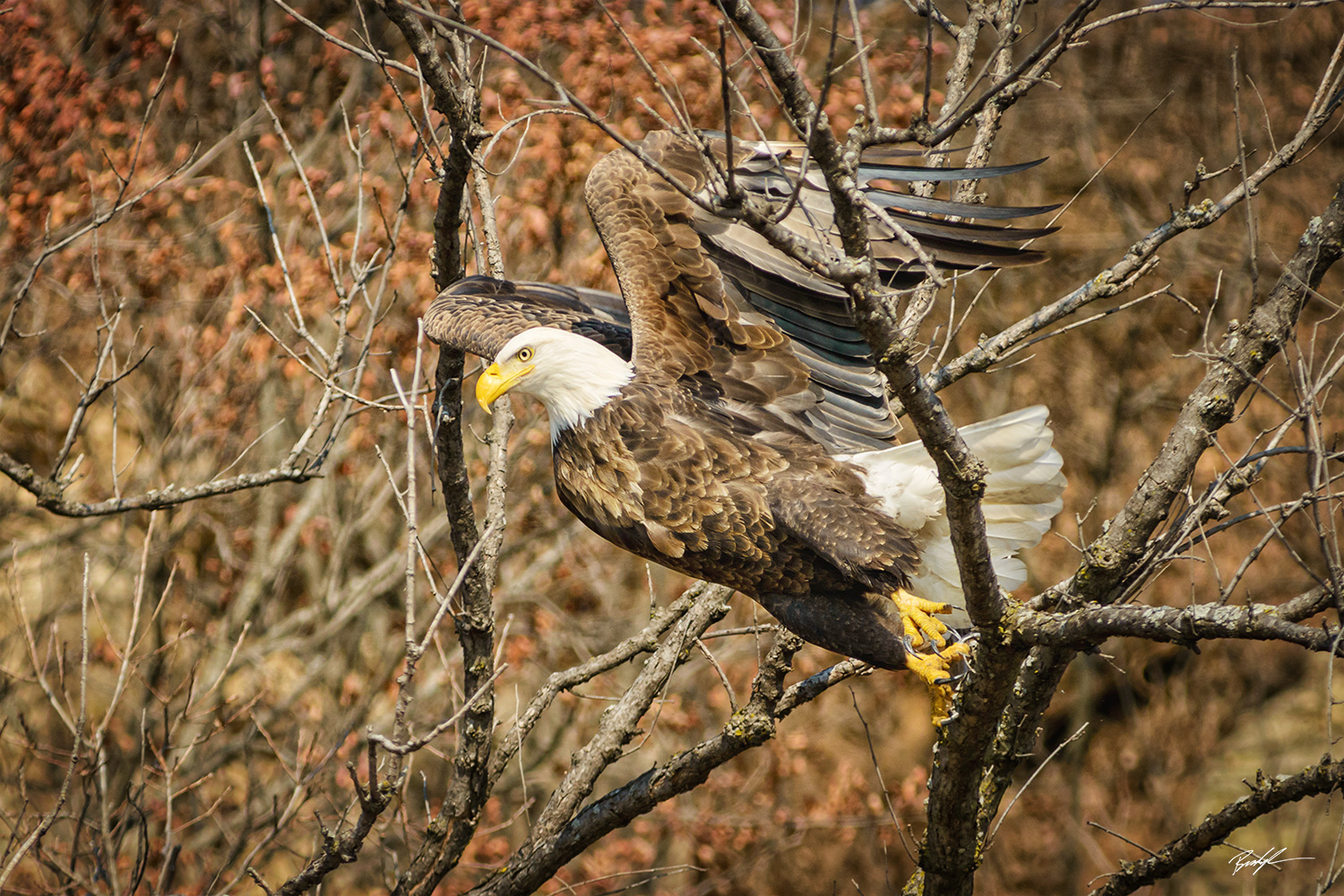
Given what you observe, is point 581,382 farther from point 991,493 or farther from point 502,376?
point 991,493

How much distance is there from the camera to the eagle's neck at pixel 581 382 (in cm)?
312

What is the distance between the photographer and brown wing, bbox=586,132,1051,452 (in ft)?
10.6

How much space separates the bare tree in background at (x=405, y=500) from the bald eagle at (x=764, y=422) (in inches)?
8.1

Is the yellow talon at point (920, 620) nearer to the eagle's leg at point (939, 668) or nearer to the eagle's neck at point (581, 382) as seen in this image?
the eagle's leg at point (939, 668)

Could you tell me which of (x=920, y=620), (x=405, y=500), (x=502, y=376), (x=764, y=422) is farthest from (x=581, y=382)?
(x=405, y=500)

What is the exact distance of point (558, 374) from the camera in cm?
315

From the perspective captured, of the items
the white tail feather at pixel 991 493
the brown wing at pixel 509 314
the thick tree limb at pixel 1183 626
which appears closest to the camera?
the thick tree limb at pixel 1183 626

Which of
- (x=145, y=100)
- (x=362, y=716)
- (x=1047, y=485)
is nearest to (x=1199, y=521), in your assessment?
(x=1047, y=485)

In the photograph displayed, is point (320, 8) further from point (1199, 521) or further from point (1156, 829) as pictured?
point (1156, 829)

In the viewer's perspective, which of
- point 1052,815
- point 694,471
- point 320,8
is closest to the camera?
point 694,471

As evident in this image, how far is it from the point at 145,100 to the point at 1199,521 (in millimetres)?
7274

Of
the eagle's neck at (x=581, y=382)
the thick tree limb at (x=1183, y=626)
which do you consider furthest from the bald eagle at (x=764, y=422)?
the thick tree limb at (x=1183, y=626)

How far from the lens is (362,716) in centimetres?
742

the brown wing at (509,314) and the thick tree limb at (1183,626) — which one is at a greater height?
the brown wing at (509,314)
